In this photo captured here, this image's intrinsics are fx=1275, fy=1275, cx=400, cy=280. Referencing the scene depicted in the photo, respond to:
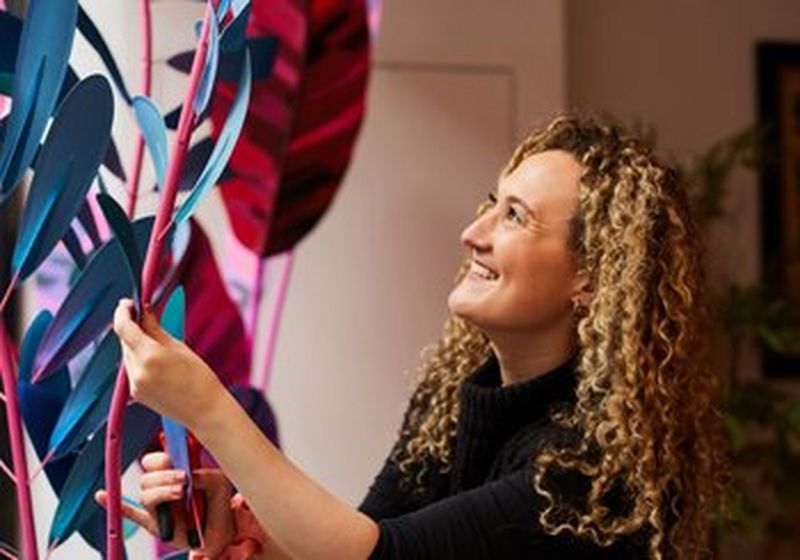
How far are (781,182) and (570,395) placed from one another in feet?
8.05

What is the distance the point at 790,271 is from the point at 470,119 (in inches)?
47.2

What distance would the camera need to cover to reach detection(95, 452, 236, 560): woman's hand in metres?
1.16

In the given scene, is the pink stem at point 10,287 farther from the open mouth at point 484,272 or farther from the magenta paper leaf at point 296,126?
the magenta paper leaf at point 296,126

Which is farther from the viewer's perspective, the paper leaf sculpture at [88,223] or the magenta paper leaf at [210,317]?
the magenta paper leaf at [210,317]

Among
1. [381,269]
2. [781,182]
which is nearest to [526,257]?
[381,269]

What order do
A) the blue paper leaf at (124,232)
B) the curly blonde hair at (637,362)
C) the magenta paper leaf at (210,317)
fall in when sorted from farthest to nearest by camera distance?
the magenta paper leaf at (210,317) < the curly blonde hair at (637,362) < the blue paper leaf at (124,232)

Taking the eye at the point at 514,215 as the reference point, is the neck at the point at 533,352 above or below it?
below

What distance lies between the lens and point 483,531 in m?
1.21

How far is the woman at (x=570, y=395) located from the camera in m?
1.24

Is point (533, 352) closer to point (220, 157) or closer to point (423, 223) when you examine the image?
point (220, 157)

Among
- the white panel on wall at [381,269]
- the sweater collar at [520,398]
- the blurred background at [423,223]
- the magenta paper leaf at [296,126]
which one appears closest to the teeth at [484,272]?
the sweater collar at [520,398]

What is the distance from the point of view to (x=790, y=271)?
12.0ft

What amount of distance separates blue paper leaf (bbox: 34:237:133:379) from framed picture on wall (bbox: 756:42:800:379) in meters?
2.85

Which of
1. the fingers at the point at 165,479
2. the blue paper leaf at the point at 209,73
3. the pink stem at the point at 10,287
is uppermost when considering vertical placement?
the blue paper leaf at the point at 209,73
